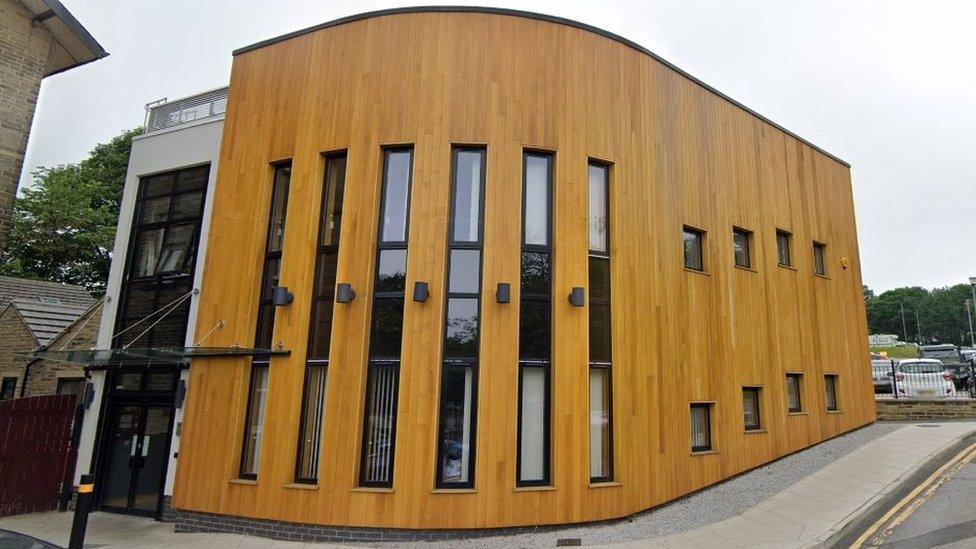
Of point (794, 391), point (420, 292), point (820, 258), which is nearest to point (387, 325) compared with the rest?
point (420, 292)

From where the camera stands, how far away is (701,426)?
1058cm

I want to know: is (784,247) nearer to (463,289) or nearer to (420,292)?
(463,289)

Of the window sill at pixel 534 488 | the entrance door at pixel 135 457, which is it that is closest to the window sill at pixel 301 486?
the window sill at pixel 534 488

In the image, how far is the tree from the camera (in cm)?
2698

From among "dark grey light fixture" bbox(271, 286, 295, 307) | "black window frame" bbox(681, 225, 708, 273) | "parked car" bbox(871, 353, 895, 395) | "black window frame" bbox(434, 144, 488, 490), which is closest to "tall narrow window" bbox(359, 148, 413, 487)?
"black window frame" bbox(434, 144, 488, 490)

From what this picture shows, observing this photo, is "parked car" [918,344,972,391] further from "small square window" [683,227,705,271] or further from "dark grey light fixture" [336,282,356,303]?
"dark grey light fixture" [336,282,356,303]

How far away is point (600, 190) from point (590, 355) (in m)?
3.05

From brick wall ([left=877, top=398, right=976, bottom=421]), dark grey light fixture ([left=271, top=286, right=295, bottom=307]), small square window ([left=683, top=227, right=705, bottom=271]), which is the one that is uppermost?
small square window ([left=683, top=227, right=705, bottom=271])

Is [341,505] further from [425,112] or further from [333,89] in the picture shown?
[333,89]

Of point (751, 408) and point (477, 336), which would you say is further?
point (751, 408)

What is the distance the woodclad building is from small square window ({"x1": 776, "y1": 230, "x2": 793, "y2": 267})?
291cm

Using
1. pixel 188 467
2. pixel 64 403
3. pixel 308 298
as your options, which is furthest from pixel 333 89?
pixel 64 403

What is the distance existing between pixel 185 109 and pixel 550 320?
10.3m

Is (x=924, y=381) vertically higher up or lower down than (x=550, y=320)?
lower down
